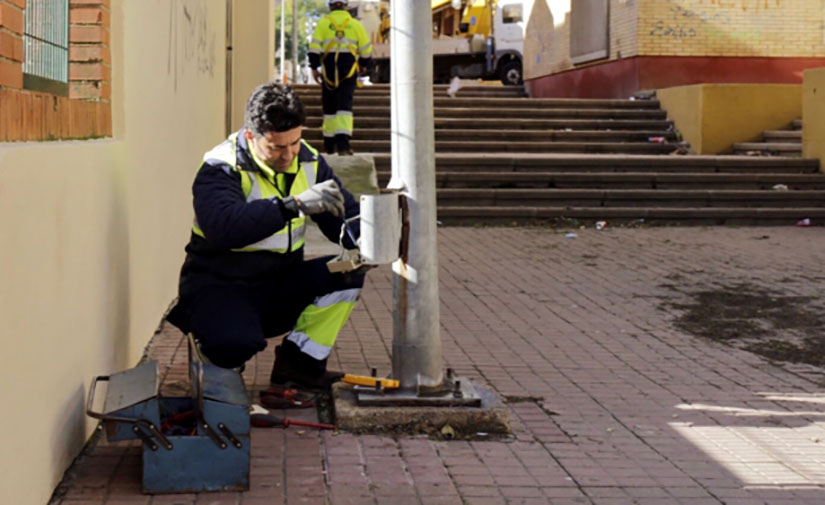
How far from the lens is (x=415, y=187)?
4.96 meters

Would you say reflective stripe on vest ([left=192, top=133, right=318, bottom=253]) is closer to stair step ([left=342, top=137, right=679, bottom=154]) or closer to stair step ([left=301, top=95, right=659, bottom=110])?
stair step ([left=342, top=137, right=679, bottom=154])

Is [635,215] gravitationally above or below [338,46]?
below

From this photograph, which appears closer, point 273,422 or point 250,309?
point 273,422

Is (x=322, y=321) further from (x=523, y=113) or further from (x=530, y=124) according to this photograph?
(x=523, y=113)

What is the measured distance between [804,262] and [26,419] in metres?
8.63

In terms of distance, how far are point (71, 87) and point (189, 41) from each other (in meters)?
3.93

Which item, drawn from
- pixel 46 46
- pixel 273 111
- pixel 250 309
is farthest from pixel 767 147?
pixel 46 46

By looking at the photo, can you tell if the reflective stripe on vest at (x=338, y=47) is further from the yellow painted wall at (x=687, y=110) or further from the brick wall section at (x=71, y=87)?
the brick wall section at (x=71, y=87)

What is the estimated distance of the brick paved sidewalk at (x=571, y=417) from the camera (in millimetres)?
4195

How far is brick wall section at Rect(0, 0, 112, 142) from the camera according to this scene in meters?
3.32

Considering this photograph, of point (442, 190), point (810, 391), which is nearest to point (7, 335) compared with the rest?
point (810, 391)

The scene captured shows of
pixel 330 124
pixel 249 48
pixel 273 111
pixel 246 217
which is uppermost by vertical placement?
pixel 249 48

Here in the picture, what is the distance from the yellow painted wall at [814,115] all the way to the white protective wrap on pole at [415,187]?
11.2 m

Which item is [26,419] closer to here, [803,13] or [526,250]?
[526,250]
